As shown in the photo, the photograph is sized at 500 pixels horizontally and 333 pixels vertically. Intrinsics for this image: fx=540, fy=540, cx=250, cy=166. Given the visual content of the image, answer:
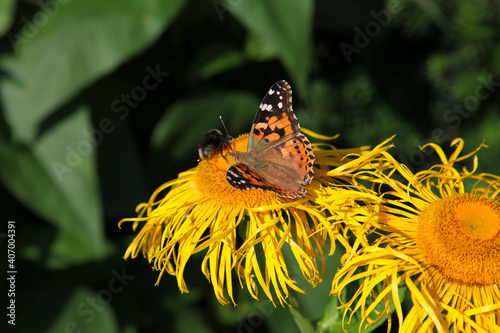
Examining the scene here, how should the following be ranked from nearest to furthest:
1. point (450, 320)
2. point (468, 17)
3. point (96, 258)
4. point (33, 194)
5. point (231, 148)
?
point (450, 320)
point (231, 148)
point (33, 194)
point (96, 258)
point (468, 17)

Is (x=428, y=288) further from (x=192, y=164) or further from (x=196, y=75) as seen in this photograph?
Result: (x=196, y=75)

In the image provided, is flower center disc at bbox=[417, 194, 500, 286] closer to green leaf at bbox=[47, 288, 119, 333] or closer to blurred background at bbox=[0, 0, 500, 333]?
blurred background at bbox=[0, 0, 500, 333]

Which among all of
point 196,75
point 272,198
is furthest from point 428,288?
point 196,75

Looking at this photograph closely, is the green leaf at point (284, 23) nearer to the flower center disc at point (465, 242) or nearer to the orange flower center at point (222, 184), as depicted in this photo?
the orange flower center at point (222, 184)

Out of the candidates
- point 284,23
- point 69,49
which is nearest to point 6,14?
point 69,49

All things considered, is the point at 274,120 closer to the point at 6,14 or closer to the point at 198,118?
the point at 198,118

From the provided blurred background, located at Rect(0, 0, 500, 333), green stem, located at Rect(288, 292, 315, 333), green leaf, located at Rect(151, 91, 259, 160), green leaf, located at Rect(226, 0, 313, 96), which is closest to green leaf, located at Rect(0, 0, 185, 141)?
blurred background, located at Rect(0, 0, 500, 333)
